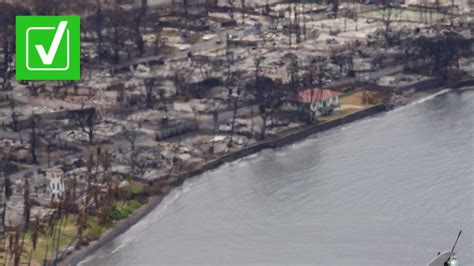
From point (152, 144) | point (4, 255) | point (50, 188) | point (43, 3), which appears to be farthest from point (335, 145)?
point (43, 3)

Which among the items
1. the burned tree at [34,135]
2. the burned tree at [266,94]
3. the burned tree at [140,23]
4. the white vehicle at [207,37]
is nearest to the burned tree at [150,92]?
Answer: the burned tree at [266,94]

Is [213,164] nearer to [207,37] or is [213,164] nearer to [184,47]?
[184,47]

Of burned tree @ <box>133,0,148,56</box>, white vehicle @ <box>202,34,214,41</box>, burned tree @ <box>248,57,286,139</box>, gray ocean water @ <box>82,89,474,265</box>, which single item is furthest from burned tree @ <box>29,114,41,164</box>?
white vehicle @ <box>202,34,214,41</box>

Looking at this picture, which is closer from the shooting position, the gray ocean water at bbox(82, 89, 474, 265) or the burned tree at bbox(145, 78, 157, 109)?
the gray ocean water at bbox(82, 89, 474, 265)

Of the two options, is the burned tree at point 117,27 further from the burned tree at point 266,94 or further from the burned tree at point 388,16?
the burned tree at point 388,16

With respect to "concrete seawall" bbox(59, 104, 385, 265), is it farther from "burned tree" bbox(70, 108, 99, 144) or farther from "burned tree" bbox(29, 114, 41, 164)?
"burned tree" bbox(29, 114, 41, 164)
